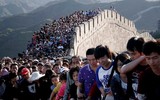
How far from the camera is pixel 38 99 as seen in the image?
5988 mm

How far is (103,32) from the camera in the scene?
25.0m

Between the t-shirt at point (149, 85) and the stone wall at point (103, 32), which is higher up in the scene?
the stone wall at point (103, 32)

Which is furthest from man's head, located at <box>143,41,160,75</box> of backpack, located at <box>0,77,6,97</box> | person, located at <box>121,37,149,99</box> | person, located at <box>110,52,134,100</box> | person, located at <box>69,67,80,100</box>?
backpack, located at <box>0,77,6,97</box>

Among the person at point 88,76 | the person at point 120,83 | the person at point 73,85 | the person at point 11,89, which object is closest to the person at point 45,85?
the person at point 11,89

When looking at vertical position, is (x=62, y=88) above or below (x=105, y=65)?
below

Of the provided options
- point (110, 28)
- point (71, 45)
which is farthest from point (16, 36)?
point (71, 45)

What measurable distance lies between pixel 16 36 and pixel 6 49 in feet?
16.0

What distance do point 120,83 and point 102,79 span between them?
1.50 feet

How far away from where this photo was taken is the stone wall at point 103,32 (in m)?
21.3

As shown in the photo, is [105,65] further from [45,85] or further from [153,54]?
[45,85]

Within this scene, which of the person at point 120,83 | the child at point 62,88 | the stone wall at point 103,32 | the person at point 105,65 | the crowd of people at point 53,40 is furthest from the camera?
the stone wall at point 103,32

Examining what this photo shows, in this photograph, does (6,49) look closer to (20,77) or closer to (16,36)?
(16,36)

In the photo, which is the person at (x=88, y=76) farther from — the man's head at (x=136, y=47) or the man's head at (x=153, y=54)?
the man's head at (x=153, y=54)

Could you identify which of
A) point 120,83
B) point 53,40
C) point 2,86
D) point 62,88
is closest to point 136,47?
point 120,83
